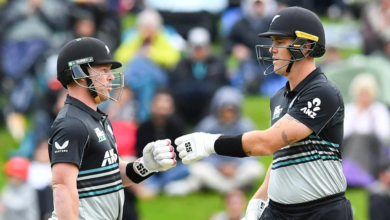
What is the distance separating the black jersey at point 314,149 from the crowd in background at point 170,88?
4.27 meters

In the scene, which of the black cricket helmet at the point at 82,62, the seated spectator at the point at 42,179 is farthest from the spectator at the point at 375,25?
the black cricket helmet at the point at 82,62

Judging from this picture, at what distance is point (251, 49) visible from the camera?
15.5 metres

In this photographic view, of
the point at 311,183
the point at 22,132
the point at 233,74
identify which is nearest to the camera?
the point at 311,183

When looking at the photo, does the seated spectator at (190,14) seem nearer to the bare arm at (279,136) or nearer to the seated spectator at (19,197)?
the seated spectator at (19,197)

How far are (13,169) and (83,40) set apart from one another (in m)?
5.19

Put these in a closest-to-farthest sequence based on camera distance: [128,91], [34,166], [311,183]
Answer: [311,183] → [34,166] → [128,91]

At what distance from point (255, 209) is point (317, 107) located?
1166 mm

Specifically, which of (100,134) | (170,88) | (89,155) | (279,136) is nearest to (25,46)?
(170,88)

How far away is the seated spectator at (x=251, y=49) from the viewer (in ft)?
50.1

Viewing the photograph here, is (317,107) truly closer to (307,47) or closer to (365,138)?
(307,47)

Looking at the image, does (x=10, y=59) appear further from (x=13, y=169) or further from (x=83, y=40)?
(x=83, y=40)

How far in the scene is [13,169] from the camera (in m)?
10.6

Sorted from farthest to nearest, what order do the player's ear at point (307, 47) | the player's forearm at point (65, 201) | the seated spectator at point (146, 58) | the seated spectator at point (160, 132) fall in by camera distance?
the seated spectator at point (146, 58) → the seated spectator at point (160, 132) → the player's ear at point (307, 47) → the player's forearm at point (65, 201)

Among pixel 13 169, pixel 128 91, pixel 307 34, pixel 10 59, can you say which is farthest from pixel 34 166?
pixel 307 34
